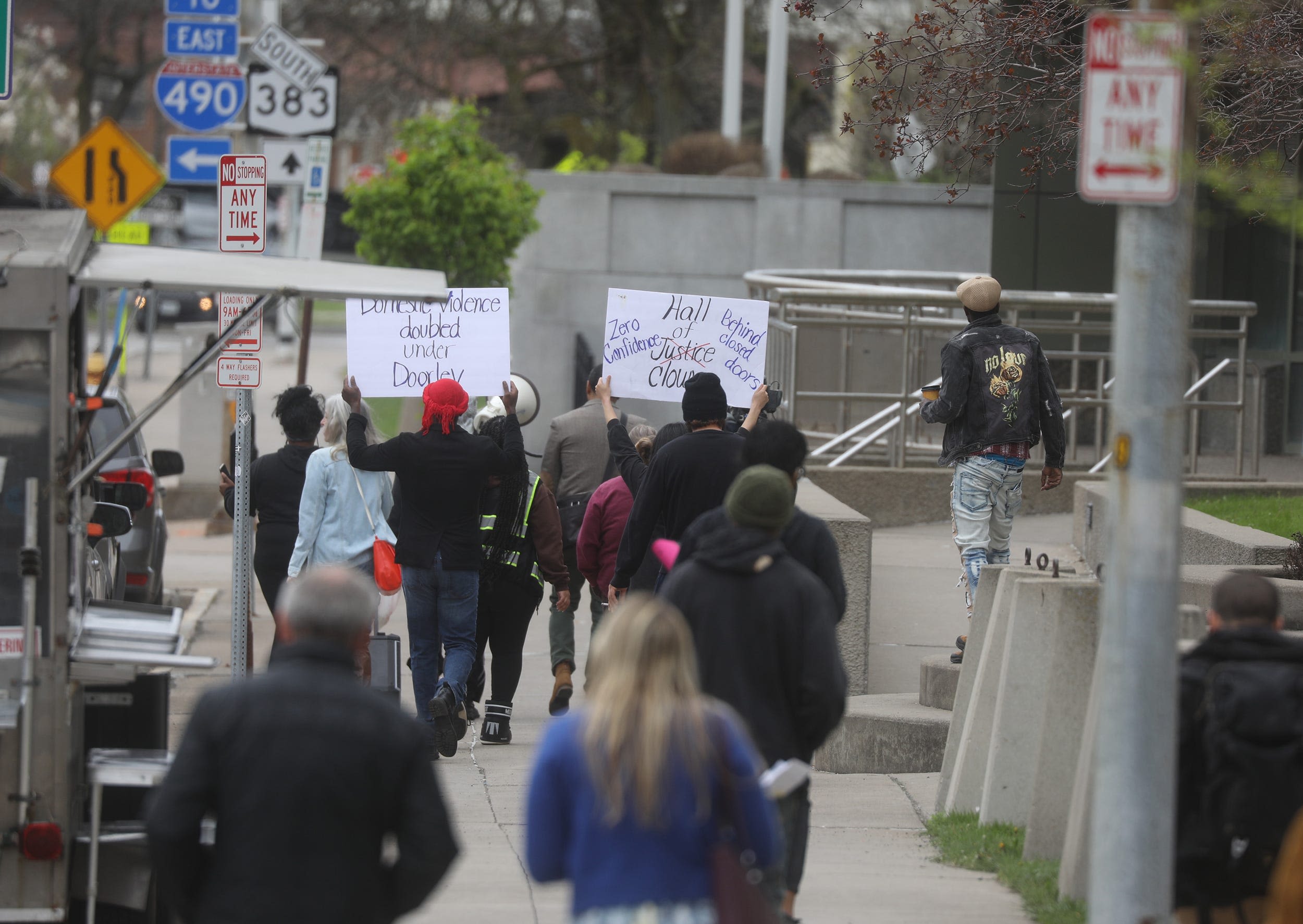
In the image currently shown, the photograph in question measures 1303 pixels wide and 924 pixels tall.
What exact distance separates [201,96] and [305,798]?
12702mm

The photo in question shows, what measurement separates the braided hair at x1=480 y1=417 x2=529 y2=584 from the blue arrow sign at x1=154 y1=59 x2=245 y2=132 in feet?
25.2

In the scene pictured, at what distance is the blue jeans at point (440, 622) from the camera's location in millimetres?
8078

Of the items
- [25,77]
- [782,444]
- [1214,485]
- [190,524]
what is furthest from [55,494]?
[25,77]

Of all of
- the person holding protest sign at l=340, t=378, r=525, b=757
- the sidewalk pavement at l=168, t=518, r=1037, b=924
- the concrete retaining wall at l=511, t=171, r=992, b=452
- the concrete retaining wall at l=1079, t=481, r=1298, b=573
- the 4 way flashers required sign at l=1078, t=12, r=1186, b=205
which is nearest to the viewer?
the 4 way flashers required sign at l=1078, t=12, r=1186, b=205

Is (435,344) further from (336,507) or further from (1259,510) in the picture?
(1259,510)

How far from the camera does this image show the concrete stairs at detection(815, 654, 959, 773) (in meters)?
7.91

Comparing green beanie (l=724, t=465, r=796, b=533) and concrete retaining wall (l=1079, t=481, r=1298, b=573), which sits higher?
green beanie (l=724, t=465, r=796, b=533)

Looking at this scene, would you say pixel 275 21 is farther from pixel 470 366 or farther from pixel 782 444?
pixel 782 444

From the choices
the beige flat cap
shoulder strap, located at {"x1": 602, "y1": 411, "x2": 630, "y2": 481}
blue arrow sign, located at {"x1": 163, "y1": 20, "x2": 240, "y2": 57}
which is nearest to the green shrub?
blue arrow sign, located at {"x1": 163, "y1": 20, "x2": 240, "y2": 57}

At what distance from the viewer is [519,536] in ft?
27.7

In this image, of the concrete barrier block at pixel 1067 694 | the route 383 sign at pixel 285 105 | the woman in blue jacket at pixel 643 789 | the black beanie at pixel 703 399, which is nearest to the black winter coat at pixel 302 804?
the woman in blue jacket at pixel 643 789

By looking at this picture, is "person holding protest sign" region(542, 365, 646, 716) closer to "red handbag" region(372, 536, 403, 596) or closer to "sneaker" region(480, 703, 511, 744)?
"sneaker" region(480, 703, 511, 744)

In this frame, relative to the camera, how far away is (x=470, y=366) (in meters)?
8.78

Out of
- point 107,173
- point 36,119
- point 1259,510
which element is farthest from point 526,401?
point 36,119
